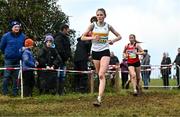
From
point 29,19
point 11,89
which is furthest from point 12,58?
point 29,19

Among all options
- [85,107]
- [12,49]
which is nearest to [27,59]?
[12,49]

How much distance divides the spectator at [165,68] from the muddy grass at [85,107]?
398 inches

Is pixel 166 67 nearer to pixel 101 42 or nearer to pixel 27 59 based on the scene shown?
pixel 27 59

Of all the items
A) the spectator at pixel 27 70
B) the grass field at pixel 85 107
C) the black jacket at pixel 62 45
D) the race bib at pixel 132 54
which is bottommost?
the grass field at pixel 85 107

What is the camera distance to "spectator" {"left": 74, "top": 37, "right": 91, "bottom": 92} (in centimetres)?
1800

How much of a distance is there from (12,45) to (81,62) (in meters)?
3.27

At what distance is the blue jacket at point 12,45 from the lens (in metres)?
15.7

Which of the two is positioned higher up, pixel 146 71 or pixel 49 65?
pixel 146 71

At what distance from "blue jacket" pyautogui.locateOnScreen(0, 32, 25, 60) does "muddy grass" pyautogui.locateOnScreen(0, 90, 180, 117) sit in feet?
6.33

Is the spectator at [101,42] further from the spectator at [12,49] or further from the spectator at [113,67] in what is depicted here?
the spectator at [113,67]

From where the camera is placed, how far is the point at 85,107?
1210cm

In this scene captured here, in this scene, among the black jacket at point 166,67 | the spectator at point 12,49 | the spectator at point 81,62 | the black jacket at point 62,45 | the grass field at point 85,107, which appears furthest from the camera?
the black jacket at point 166,67

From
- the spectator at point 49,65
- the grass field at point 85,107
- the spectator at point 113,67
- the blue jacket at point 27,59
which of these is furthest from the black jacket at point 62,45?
the spectator at point 113,67

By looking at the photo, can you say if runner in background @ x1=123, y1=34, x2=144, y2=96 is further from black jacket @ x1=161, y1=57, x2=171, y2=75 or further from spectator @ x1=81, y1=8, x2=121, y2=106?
black jacket @ x1=161, y1=57, x2=171, y2=75
